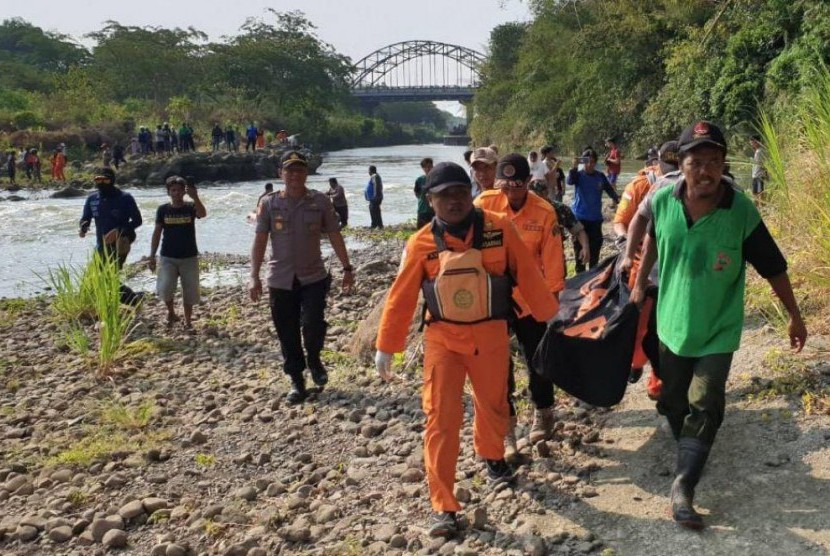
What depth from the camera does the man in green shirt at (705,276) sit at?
327 cm

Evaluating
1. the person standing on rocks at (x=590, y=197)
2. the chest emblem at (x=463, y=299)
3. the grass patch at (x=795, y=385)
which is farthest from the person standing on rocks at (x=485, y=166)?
the person standing on rocks at (x=590, y=197)

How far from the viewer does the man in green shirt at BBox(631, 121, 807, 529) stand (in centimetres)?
327

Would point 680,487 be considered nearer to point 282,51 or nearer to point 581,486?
point 581,486

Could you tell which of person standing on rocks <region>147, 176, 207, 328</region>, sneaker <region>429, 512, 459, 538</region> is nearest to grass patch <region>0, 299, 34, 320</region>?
person standing on rocks <region>147, 176, 207, 328</region>

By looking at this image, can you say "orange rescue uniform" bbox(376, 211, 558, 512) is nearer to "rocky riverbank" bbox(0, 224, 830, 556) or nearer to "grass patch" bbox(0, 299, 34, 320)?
"rocky riverbank" bbox(0, 224, 830, 556)

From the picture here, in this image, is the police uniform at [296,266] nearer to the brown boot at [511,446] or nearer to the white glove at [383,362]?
the brown boot at [511,446]

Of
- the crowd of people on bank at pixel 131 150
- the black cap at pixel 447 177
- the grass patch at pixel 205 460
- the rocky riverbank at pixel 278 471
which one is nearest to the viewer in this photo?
the black cap at pixel 447 177

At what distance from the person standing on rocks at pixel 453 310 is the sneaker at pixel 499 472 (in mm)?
373

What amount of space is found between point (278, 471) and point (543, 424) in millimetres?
1620

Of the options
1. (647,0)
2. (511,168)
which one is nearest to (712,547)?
(511,168)

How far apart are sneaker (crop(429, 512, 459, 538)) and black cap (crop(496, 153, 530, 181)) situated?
193 cm

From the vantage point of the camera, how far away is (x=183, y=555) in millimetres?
3793

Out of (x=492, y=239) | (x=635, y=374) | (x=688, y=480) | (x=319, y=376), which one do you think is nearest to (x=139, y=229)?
(x=319, y=376)

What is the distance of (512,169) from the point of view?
4512 millimetres
